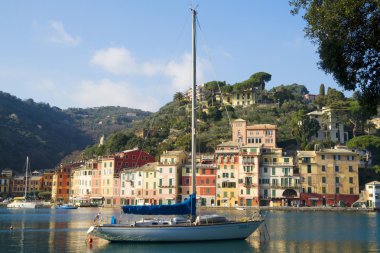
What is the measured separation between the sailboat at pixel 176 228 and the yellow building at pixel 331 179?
5600cm

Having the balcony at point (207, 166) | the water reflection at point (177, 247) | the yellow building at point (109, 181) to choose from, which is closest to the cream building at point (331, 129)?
the balcony at point (207, 166)

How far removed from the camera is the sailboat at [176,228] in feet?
104

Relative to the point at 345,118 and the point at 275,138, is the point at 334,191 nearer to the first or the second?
the point at 275,138

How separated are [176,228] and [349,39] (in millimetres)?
17899

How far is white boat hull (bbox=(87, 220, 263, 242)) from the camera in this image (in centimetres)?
3169

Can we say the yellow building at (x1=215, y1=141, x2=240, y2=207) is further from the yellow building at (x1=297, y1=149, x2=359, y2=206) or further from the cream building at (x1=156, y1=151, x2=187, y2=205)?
the yellow building at (x1=297, y1=149, x2=359, y2=206)

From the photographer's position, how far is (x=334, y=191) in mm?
86375

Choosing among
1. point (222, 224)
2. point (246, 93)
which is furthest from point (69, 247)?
point (246, 93)

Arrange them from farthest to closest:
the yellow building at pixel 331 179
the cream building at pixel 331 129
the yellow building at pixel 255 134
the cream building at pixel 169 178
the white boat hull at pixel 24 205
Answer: the cream building at pixel 331 129 < the white boat hull at pixel 24 205 < the yellow building at pixel 255 134 < the cream building at pixel 169 178 < the yellow building at pixel 331 179

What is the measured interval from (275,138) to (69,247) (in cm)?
7664

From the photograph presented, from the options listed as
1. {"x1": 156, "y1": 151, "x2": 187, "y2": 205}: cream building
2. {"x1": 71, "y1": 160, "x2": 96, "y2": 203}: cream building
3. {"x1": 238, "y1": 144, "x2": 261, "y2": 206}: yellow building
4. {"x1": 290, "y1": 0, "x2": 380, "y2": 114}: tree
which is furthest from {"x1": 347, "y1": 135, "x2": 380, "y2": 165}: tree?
{"x1": 290, "y1": 0, "x2": 380, "y2": 114}: tree

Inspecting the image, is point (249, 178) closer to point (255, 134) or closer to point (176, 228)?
point (255, 134)

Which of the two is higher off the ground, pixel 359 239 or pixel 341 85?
pixel 341 85

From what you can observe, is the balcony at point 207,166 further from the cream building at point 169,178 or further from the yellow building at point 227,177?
the cream building at point 169,178
